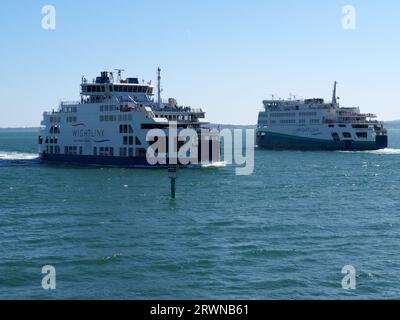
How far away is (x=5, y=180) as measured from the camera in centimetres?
6462

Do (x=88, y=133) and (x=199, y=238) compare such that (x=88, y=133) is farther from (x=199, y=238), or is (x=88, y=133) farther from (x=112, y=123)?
(x=199, y=238)

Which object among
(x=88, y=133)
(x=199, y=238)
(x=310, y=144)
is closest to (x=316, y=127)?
(x=310, y=144)

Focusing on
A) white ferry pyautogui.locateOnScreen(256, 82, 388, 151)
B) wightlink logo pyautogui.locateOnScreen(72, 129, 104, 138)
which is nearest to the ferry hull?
white ferry pyautogui.locateOnScreen(256, 82, 388, 151)

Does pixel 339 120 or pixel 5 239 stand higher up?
pixel 339 120

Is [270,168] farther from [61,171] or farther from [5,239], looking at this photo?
[5,239]

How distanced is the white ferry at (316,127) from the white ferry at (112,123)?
49.2 metres

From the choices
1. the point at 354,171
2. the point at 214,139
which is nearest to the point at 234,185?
the point at 214,139

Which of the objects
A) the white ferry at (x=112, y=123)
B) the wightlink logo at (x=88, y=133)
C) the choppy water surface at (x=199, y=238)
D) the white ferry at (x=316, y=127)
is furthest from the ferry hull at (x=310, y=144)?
the wightlink logo at (x=88, y=133)

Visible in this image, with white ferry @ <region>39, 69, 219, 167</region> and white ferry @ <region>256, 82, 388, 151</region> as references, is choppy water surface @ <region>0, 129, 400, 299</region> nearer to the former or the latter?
white ferry @ <region>39, 69, 219, 167</region>

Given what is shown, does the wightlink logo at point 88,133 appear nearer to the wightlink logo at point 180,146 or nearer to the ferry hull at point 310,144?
the wightlink logo at point 180,146

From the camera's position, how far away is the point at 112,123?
76875mm

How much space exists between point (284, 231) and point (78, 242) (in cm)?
1180
